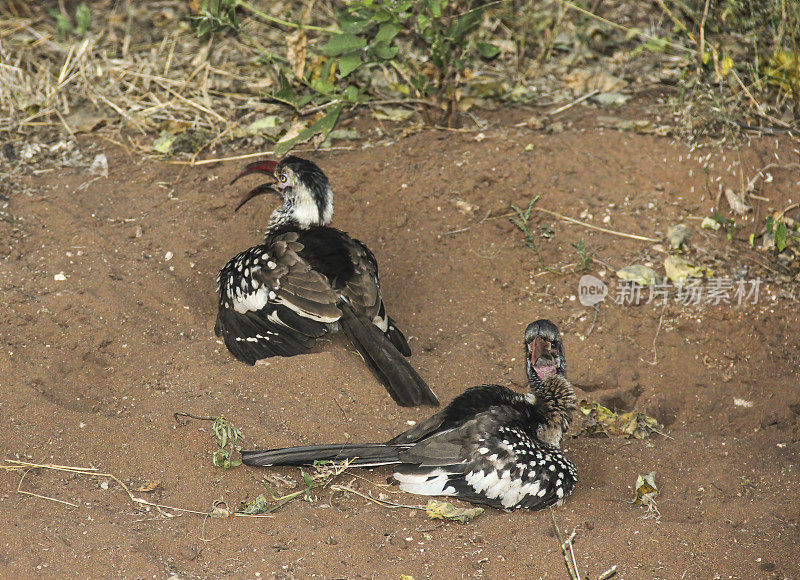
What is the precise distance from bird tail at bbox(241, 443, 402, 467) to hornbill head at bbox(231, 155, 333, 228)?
1813 mm

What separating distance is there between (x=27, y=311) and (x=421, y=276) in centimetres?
241

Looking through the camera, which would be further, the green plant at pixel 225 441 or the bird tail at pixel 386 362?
the bird tail at pixel 386 362

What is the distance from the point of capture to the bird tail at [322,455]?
406cm

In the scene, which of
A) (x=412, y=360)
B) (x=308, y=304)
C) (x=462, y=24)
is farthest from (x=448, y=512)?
(x=462, y=24)

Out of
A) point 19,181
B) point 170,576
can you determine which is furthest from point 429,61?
point 170,576

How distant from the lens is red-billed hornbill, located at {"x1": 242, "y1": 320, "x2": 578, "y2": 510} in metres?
3.99

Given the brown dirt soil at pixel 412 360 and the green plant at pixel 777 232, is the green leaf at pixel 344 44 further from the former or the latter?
the green plant at pixel 777 232

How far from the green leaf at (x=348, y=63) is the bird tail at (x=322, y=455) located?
2.64 m

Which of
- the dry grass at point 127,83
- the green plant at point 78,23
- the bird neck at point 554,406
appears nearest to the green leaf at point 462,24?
the dry grass at point 127,83

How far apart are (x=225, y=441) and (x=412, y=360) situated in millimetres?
1359

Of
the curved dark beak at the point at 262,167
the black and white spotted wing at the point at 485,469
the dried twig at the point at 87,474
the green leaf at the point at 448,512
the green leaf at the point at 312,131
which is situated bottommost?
the dried twig at the point at 87,474

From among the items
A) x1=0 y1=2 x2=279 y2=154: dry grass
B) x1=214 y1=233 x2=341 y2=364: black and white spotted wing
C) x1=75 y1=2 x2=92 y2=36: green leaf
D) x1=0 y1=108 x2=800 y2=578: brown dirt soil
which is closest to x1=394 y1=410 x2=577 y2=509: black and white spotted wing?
x1=0 y1=108 x2=800 y2=578: brown dirt soil

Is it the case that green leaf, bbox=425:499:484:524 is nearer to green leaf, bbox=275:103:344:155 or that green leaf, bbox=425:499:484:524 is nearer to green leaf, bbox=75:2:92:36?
green leaf, bbox=275:103:344:155

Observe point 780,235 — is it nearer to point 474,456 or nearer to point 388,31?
point 474,456
